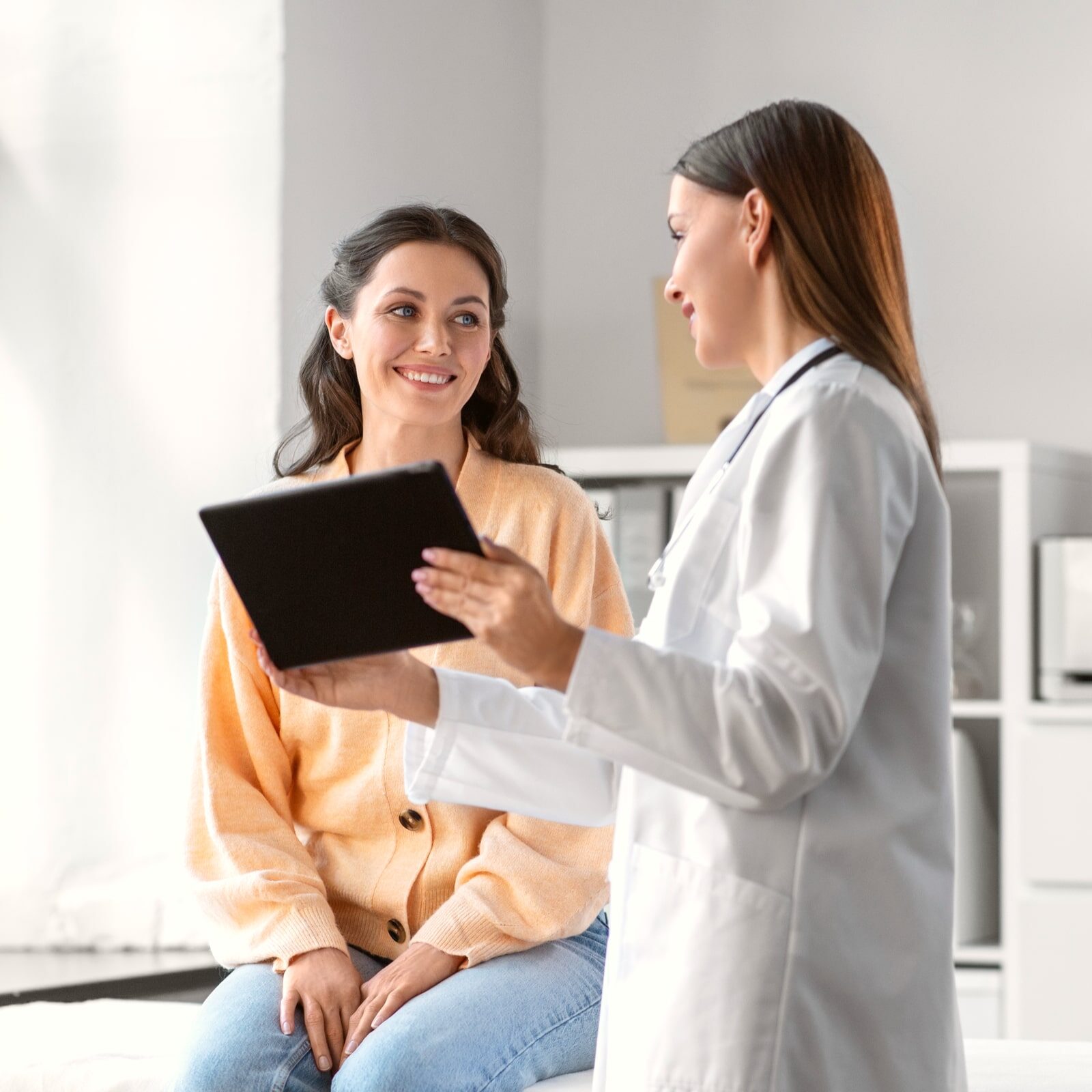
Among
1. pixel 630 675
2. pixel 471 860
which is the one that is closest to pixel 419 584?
pixel 630 675

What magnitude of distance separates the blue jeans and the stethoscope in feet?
1.59

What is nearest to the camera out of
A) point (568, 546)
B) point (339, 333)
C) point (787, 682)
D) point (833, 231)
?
point (787, 682)

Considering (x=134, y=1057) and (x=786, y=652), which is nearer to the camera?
(x=786, y=652)

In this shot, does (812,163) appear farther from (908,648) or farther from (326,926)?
(326,926)

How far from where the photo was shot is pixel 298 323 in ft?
8.91

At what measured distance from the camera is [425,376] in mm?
1776

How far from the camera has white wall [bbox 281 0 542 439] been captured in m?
2.75

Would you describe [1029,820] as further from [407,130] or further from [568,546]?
[407,130]

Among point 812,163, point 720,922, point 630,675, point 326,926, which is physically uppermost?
point 812,163

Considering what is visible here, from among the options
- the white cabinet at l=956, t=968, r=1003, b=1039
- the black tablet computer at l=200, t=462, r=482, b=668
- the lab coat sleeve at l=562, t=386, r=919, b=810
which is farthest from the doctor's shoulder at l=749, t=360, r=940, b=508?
the white cabinet at l=956, t=968, r=1003, b=1039

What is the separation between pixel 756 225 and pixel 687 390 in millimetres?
2102

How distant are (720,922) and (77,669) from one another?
197 cm

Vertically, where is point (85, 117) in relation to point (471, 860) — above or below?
above

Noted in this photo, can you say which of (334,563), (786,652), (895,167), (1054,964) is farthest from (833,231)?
(895,167)
